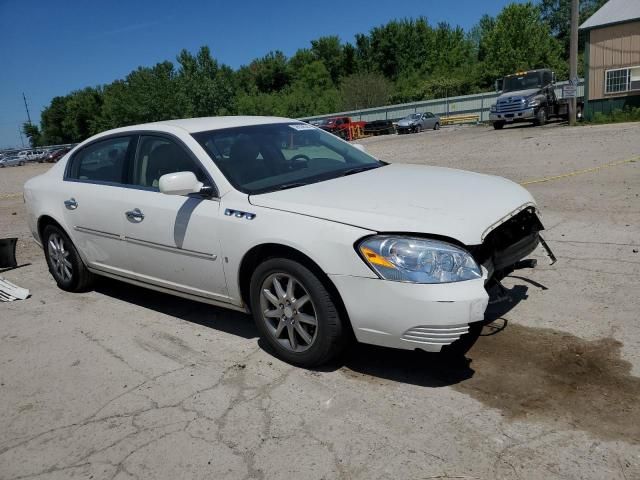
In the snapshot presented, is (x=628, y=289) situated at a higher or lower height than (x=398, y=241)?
lower

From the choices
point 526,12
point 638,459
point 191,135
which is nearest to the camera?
point 638,459

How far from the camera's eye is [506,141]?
19875 mm

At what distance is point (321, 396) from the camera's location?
11.0ft

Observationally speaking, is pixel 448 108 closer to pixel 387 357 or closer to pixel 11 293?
pixel 11 293

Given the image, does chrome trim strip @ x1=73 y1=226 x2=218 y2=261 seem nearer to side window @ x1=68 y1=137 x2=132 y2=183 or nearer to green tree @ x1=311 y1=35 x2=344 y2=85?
side window @ x1=68 y1=137 x2=132 y2=183

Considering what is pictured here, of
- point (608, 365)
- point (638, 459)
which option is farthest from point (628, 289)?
point (638, 459)

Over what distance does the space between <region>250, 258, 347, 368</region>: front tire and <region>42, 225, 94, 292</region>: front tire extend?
7.86 ft

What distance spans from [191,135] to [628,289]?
368 centimetres

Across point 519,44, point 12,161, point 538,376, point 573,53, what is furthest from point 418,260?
point 519,44

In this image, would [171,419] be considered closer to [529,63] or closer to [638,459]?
[638,459]

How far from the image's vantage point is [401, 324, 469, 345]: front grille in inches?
121

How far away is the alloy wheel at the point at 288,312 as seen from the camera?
3.54m

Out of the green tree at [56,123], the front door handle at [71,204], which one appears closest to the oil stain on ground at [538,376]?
the front door handle at [71,204]

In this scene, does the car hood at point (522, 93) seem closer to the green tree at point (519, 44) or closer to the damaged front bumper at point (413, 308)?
the damaged front bumper at point (413, 308)
